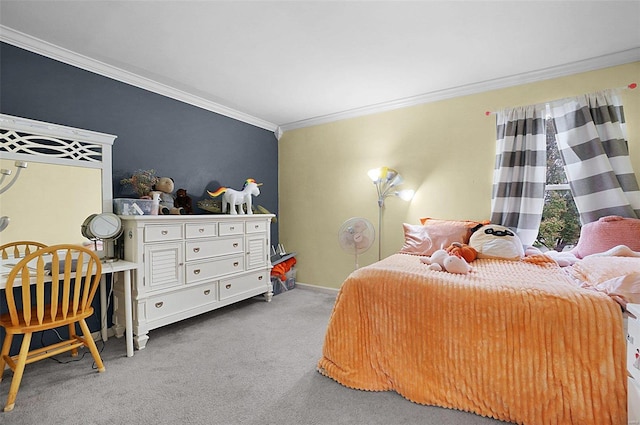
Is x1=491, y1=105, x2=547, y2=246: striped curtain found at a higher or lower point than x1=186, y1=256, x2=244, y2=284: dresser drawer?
higher

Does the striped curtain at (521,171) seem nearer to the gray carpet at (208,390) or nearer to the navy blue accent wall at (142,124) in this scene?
the gray carpet at (208,390)

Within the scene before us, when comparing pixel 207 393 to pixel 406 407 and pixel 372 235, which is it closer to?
pixel 406 407

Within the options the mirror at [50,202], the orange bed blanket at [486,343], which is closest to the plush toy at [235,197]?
the mirror at [50,202]

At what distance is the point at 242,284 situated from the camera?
131 inches

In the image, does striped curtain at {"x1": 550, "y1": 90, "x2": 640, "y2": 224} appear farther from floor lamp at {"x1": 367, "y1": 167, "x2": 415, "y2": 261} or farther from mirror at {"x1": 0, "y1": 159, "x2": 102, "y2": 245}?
mirror at {"x1": 0, "y1": 159, "x2": 102, "y2": 245}

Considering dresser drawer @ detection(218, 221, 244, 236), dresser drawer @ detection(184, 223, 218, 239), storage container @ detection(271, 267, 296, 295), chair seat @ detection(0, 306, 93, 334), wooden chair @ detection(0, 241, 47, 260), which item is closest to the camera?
chair seat @ detection(0, 306, 93, 334)

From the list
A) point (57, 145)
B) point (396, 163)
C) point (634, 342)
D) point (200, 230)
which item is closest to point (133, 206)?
point (200, 230)

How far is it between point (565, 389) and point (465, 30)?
2268mm

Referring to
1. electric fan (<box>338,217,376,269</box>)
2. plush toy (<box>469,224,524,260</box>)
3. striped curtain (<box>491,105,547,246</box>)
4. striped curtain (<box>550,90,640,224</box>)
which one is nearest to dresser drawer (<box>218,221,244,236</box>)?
electric fan (<box>338,217,376,269</box>)

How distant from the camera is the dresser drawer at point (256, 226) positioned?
3.43 metres

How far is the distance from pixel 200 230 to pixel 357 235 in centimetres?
152

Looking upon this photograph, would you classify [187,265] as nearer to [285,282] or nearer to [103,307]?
[103,307]

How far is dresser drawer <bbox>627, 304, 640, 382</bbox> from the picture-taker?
4.06ft

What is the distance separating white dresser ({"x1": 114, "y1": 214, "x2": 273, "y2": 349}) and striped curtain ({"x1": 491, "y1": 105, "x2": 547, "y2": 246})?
255 centimetres
